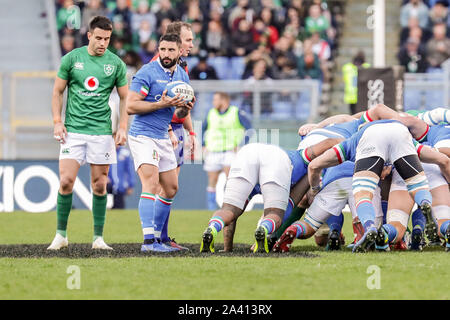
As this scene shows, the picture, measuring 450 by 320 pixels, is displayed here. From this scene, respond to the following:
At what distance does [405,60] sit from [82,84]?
13.5 m

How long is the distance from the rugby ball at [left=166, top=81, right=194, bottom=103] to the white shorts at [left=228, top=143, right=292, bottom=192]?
77cm

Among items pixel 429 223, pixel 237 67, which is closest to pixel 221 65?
pixel 237 67

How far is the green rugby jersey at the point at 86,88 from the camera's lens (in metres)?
9.08

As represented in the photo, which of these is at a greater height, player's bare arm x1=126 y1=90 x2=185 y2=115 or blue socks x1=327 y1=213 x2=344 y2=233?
player's bare arm x1=126 y1=90 x2=185 y2=115

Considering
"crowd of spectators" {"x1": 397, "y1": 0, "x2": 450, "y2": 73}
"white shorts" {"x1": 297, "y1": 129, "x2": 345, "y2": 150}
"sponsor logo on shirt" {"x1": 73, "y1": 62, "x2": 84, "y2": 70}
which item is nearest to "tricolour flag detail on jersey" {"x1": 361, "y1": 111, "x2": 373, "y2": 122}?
"white shorts" {"x1": 297, "y1": 129, "x2": 345, "y2": 150}

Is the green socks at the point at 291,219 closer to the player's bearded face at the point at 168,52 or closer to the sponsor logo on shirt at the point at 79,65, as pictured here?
the player's bearded face at the point at 168,52

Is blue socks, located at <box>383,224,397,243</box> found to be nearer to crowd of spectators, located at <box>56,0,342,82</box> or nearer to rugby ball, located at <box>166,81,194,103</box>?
rugby ball, located at <box>166,81,194,103</box>

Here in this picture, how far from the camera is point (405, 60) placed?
21.3 m

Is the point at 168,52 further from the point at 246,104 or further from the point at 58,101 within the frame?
the point at 246,104

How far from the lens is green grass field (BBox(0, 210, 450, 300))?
20.2 feet

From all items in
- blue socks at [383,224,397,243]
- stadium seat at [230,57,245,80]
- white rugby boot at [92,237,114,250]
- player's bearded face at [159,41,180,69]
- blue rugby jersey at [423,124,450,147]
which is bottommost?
white rugby boot at [92,237,114,250]

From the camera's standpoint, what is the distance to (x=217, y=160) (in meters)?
16.6

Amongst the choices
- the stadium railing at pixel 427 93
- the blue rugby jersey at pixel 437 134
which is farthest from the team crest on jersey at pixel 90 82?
the stadium railing at pixel 427 93

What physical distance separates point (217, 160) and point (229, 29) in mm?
5734
